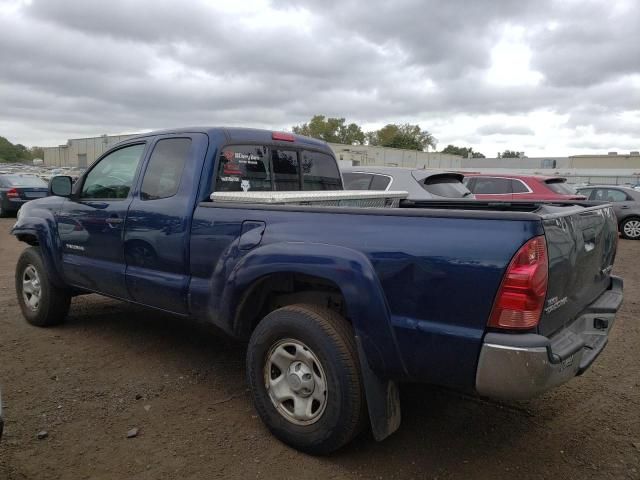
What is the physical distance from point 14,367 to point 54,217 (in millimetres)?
1454

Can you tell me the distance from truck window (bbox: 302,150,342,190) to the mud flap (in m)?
2.26

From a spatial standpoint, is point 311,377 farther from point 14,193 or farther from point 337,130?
point 337,130

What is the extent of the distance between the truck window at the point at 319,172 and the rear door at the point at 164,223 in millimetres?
1119

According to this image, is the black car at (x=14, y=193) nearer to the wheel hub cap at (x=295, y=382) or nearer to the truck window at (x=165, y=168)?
the truck window at (x=165, y=168)

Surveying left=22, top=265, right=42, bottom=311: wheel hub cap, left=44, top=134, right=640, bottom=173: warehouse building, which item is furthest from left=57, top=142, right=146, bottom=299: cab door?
left=44, top=134, right=640, bottom=173: warehouse building

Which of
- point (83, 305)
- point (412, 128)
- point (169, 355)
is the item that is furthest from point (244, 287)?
point (412, 128)

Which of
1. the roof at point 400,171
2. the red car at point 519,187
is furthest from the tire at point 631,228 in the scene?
the roof at point 400,171

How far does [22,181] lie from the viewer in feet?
58.9

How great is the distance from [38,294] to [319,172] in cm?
313

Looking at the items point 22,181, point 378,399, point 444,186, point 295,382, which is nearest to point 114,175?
point 295,382

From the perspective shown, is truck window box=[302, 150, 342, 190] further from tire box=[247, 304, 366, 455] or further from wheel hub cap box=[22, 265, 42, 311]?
wheel hub cap box=[22, 265, 42, 311]

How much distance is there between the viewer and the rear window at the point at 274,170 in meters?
3.92

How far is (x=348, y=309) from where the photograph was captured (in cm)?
273

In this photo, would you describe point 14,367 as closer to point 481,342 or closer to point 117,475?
point 117,475
